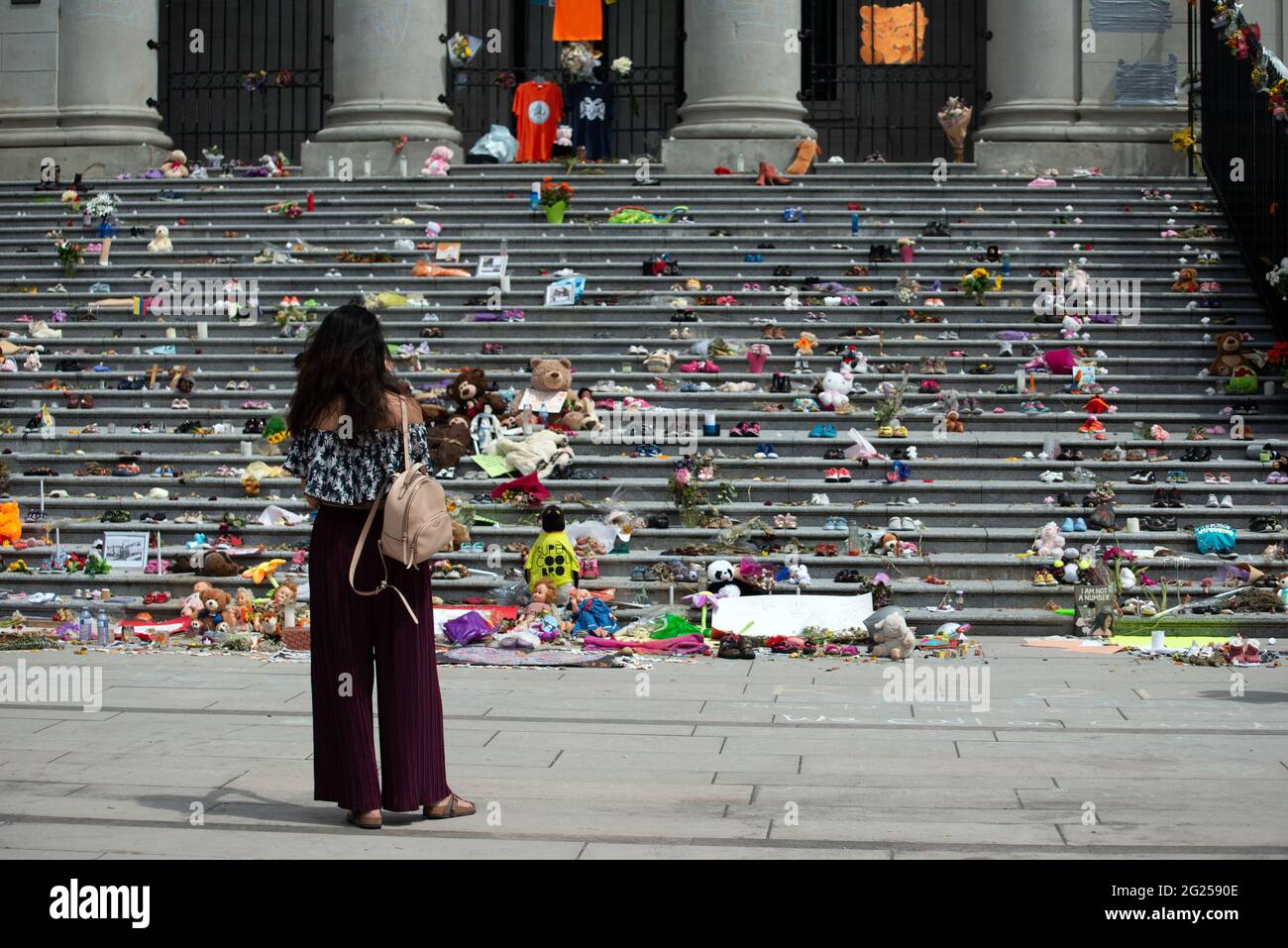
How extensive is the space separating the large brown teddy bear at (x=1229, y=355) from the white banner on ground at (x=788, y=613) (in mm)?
6495

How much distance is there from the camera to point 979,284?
1959 centimetres

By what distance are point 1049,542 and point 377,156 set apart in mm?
13163

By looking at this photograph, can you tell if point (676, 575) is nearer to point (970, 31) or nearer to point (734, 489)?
point (734, 489)

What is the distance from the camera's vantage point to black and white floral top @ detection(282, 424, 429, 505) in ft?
23.4

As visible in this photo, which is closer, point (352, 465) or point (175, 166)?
point (352, 465)

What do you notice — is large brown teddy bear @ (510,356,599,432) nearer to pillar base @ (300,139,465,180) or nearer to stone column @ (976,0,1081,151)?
pillar base @ (300,139,465,180)

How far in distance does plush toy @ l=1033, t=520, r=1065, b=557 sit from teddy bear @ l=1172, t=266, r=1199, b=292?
6.22 meters

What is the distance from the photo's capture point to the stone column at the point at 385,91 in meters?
24.6

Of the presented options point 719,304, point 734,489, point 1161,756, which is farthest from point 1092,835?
point 719,304

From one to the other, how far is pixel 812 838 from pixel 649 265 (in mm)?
14213

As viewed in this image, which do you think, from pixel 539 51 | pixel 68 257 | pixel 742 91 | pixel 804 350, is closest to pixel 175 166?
pixel 68 257

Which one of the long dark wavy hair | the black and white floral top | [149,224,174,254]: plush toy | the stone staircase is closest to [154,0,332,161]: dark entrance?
the stone staircase

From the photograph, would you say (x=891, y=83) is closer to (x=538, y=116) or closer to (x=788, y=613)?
(x=538, y=116)

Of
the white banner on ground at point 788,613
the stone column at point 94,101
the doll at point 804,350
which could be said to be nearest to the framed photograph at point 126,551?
the white banner on ground at point 788,613
